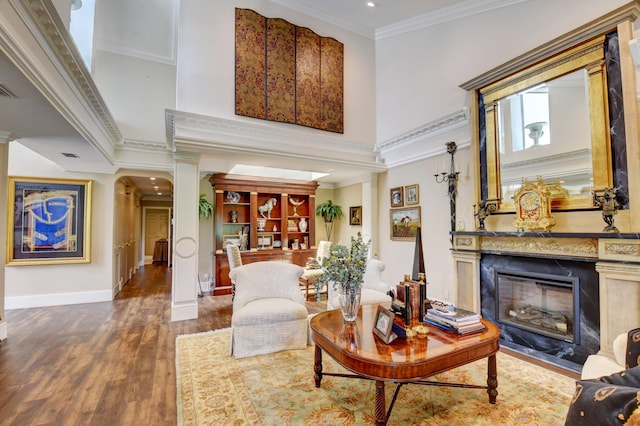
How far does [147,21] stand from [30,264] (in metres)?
4.68

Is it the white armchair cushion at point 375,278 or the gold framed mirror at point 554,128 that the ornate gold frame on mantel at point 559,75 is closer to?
the gold framed mirror at point 554,128

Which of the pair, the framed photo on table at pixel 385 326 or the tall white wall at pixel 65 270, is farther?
the tall white wall at pixel 65 270

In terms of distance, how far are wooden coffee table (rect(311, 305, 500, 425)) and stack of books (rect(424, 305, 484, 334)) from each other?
0.04 metres

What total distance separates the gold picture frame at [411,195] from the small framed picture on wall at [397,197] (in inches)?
3.6

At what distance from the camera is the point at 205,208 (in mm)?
5852

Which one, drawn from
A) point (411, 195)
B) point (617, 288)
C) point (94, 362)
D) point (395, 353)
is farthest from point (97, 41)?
point (617, 288)

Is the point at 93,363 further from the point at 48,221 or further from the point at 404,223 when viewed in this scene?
the point at 404,223

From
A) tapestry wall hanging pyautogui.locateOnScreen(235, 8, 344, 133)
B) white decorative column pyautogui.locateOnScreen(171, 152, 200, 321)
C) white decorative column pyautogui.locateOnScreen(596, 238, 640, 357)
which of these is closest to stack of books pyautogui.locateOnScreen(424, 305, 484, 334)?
white decorative column pyautogui.locateOnScreen(596, 238, 640, 357)

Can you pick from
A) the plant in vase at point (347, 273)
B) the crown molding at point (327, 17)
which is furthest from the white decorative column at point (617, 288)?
the crown molding at point (327, 17)

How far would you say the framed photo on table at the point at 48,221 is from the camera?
4750 millimetres

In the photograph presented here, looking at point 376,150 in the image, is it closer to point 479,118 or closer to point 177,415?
point 479,118

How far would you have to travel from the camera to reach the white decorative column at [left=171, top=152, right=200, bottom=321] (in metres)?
4.05

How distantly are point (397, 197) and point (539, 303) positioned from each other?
2.69 metres

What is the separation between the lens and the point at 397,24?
5.19 meters
